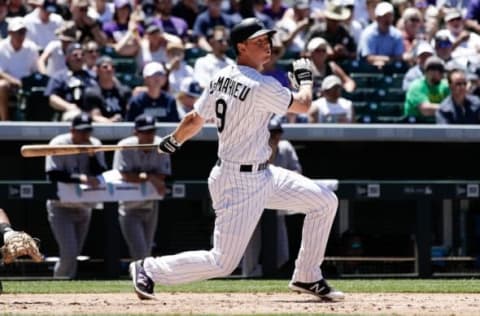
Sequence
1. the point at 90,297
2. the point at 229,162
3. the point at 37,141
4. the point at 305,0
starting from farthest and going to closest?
the point at 305,0 → the point at 37,141 → the point at 90,297 → the point at 229,162

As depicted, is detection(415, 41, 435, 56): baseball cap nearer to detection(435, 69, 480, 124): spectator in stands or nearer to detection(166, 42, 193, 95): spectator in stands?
detection(435, 69, 480, 124): spectator in stands

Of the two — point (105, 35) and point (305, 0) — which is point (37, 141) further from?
point (305, 0)

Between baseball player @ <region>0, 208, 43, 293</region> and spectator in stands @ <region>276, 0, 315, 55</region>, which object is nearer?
baseball player @ <region>0, 208, 43, 293</region>

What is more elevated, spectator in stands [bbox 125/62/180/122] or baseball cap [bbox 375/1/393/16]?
baseball cap [bbox 375/1/393/16]

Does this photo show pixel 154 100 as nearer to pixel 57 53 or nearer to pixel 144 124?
pixel 144 124

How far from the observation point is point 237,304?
7691mm

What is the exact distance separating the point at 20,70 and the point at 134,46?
4.52 ft

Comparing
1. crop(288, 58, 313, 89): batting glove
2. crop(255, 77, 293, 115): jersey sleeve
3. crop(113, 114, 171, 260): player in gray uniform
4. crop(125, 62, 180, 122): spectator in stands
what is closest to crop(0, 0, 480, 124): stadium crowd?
crop(125, 62, 180, 122): spectator in stands

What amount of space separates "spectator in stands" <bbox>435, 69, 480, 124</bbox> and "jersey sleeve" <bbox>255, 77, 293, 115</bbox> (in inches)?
235

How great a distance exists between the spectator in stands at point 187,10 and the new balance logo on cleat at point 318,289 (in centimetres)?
780

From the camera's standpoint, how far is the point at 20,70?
1320 cm

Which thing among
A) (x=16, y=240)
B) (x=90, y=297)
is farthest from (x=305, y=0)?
(x=16, y=240)

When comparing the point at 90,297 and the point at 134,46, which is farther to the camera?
the point at 134,46

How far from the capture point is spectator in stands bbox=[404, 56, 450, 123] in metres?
13.3
